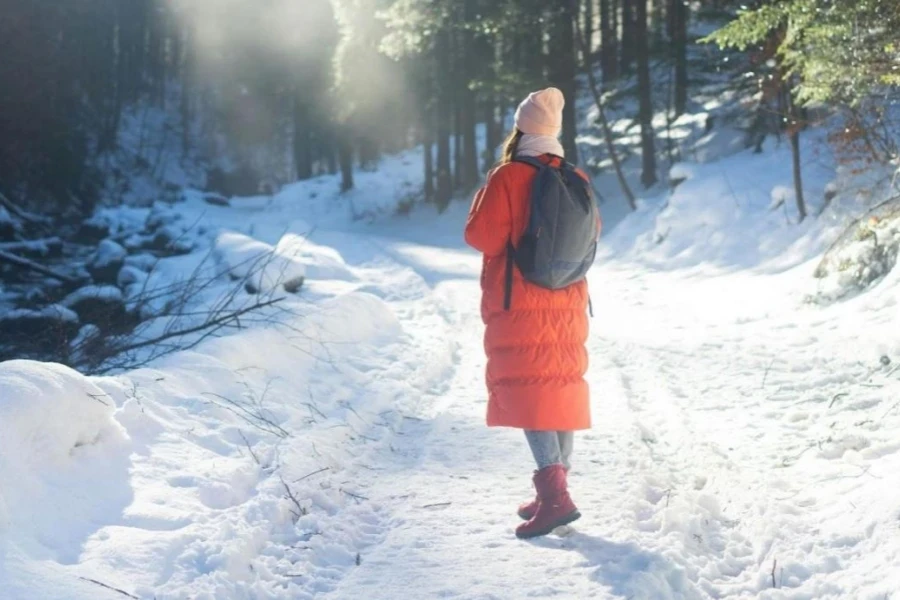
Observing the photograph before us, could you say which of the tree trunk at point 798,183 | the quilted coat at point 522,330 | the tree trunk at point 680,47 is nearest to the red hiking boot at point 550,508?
the quilted coat at point 522,330

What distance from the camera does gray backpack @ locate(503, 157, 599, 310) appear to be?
14.2 ft

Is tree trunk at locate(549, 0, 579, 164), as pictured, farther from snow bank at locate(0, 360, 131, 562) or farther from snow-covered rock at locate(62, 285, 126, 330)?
snow bank at locate(0, 360, 131, 562)

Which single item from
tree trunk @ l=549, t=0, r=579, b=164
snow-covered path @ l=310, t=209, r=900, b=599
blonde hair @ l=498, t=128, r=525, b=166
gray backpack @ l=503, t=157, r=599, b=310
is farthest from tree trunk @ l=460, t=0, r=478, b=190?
gray backpack @ l=503, t=157, r=599, b=310

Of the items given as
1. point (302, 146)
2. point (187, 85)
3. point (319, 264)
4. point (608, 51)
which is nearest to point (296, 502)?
point (319, 264)

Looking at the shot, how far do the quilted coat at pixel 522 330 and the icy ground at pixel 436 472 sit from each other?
626mm

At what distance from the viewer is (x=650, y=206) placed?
1888 cm

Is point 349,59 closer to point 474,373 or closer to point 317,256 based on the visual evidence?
point 317,256

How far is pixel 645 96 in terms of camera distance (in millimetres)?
19891

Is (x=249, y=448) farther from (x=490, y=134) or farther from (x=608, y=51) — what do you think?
(x=608, y=51)

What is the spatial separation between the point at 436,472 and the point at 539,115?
7.52 ft

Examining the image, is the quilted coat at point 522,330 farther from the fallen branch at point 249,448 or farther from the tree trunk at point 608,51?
the tree trunk at point 608,51

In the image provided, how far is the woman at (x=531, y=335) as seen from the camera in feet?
14.4

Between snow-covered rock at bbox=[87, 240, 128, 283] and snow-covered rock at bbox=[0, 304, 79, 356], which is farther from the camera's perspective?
snow-covered rock at bbox=[87, 240, 128, 283]

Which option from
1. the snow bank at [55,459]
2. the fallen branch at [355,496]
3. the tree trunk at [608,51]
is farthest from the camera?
the tree trunk at [608,51]
